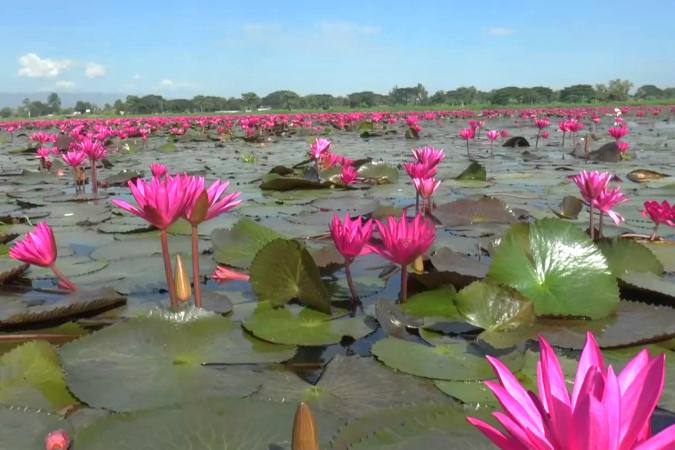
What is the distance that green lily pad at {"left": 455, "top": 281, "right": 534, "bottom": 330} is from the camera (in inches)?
52.8

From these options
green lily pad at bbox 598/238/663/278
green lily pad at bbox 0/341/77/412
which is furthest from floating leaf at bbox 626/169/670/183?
A: green lily pad at bbox 0/341/77/412

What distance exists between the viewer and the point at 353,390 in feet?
3.67

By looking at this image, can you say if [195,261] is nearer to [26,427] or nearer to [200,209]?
[200,209]

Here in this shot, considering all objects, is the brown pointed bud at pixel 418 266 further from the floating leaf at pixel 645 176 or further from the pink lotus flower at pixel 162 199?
the floating leaf at pixel 645 176

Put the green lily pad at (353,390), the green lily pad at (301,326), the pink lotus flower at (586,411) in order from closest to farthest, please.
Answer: the pink lotus flower at (586,411) < the green lily pad at (353,390) < the green lily pad at (301,326)

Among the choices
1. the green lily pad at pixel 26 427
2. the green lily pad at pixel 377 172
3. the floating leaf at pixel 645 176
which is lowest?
the floating leaf at pixel 645 176

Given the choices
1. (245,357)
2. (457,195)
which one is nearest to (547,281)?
(245,357)

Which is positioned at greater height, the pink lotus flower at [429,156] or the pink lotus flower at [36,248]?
the pink lotus flower at [429,156]

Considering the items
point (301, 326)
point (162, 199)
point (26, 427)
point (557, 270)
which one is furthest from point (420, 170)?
point (26, 427)

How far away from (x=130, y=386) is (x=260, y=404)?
0.32 metres

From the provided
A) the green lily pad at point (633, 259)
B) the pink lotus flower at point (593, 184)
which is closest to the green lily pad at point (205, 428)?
the green lily pad at point (633, 259)

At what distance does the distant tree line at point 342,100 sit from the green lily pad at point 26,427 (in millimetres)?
41198

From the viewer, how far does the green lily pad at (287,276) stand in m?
1.48

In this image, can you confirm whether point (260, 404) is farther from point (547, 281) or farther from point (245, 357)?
point (547, 281)
